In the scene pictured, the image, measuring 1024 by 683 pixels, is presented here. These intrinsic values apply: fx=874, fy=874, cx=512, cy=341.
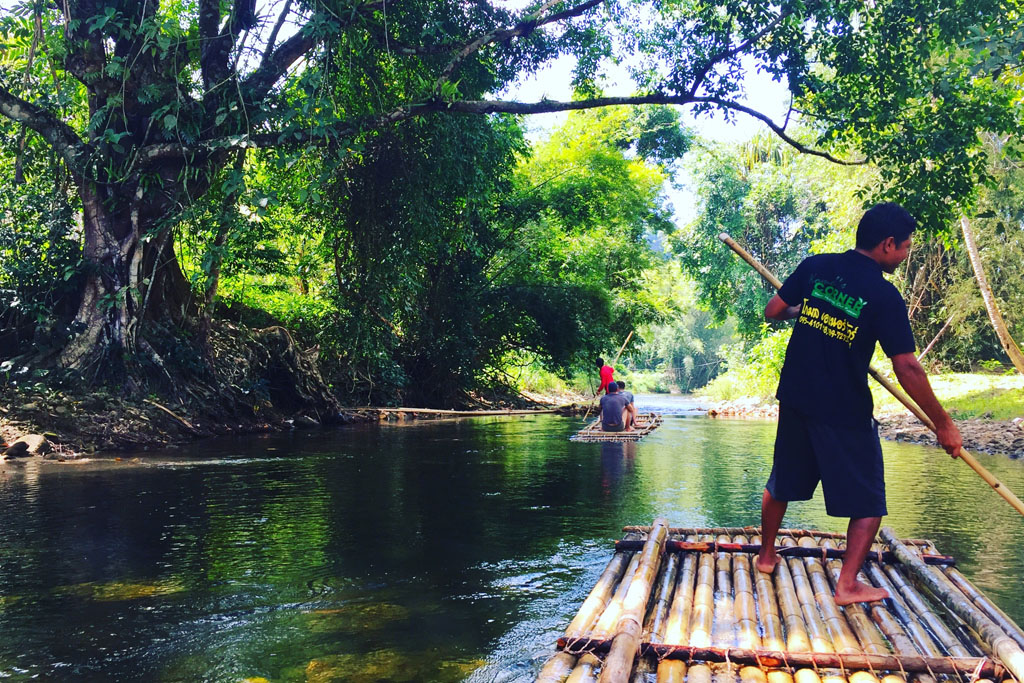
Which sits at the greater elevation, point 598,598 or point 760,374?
point 760,374

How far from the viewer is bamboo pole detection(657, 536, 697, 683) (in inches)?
109

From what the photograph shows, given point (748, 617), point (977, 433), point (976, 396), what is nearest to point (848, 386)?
point (748, 617)

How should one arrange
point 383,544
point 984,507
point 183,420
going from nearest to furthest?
point 383,544 < point 984,507 < point 183,420

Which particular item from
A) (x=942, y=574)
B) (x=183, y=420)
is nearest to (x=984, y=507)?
(x=942, y=574)

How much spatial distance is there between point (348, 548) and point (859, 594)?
3005mm

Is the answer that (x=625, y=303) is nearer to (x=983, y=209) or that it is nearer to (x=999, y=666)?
(x=983, y=209)

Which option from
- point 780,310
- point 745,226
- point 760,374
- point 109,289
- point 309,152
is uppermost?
point 745,226

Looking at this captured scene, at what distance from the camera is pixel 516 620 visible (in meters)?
3.88

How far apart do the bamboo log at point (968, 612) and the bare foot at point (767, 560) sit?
63cm

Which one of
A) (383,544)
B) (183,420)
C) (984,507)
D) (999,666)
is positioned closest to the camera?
(999,666)

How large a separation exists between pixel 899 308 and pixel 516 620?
6.98 feet

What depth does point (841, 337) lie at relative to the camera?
3.76 m

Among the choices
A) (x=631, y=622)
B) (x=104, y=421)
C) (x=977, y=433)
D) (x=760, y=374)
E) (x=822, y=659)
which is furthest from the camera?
(x=760, y=374)

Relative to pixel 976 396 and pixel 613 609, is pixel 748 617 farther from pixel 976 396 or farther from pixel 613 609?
pixel 976 396
